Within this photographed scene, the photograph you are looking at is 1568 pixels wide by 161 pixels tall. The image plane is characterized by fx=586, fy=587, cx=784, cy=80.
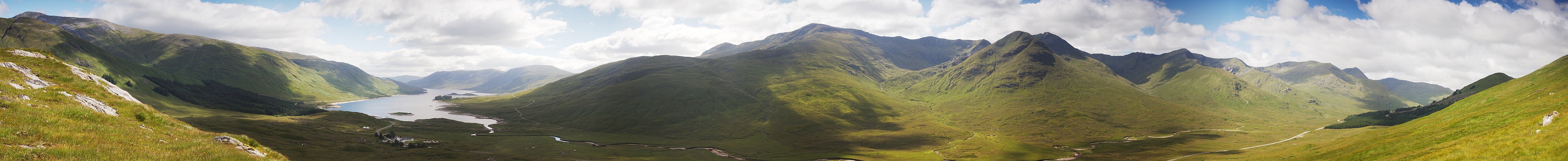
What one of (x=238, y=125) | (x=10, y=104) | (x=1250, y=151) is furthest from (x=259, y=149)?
(x=1250, y=151)

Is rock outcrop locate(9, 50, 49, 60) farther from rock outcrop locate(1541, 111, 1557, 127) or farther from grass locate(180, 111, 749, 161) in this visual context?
rock outcrop locate(1541, 111, 1557, 127)

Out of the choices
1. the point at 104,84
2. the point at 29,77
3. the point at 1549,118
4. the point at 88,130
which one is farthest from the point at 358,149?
the point at 1549,118

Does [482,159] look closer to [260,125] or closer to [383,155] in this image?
[383,155]

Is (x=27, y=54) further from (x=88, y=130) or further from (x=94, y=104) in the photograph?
(x=88, y=130)

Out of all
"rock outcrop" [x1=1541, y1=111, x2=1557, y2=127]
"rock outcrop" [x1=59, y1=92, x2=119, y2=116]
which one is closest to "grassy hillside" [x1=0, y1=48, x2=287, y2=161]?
"rock outcrop" [x1=59, y1=92, x2=119, y2=116]

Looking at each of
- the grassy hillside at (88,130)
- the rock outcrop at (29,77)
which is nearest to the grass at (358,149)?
the rock outcrop at (29,77)
